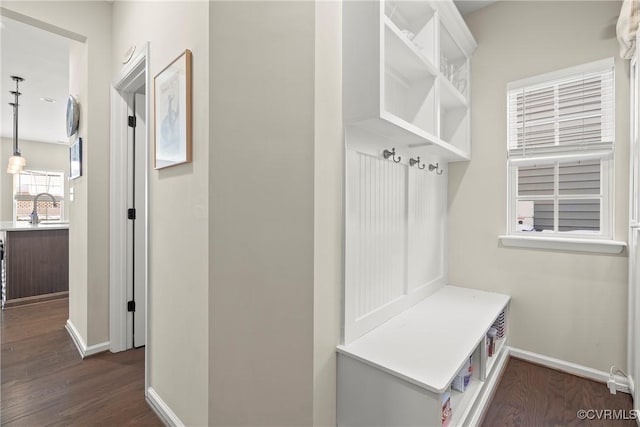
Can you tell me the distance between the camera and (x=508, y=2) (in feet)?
7.79

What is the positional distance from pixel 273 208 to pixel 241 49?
0.69 meters

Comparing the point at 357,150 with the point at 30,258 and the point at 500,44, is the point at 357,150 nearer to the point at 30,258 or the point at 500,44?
the point at 500,44

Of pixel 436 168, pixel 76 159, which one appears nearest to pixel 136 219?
pixel 76 159

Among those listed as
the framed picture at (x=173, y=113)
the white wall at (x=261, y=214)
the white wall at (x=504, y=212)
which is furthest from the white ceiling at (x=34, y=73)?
the white wall at (x=504, y=212)

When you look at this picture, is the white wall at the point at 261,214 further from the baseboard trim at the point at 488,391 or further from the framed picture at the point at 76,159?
the framed picture at the point at 76,159

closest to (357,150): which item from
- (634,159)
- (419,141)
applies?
(419,141)

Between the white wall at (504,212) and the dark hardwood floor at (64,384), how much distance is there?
2585 millimetres

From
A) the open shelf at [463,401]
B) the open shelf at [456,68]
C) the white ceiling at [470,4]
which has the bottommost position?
the open shelf at [463,401]

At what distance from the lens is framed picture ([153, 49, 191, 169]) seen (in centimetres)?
141

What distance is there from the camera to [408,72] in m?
1.90

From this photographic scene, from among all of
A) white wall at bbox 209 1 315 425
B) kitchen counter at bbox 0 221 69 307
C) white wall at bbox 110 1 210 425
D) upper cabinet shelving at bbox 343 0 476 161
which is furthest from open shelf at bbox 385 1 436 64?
kitchen counter at bbox 0 221 69 307

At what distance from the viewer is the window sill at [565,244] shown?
6.56ft

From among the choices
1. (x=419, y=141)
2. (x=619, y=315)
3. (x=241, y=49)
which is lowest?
(x=619, y=315)

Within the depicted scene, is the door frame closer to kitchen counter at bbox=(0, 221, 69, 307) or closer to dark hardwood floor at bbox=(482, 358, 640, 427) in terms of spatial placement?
kitchen counter at bbox=(0, 221, 69, 307)
